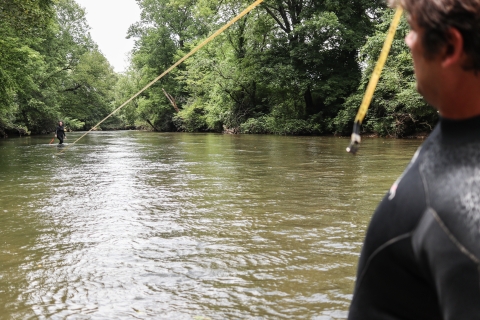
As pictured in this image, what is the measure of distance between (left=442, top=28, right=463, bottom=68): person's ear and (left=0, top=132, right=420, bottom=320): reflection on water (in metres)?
2.60

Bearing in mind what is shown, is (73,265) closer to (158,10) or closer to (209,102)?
(209,102)

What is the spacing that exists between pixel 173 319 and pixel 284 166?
867 centimetres

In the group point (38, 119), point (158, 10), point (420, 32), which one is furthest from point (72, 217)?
point (158, 10)

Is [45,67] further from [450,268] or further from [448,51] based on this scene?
[450,268]

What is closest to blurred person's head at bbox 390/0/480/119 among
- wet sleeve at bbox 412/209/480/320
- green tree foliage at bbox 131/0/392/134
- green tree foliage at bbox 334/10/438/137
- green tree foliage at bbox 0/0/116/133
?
wet sleeve at bbox 412/209/480/320

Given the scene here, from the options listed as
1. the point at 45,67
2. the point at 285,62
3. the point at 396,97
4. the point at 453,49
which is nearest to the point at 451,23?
the point at 453,49

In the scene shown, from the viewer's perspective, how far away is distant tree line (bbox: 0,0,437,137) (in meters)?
21.8

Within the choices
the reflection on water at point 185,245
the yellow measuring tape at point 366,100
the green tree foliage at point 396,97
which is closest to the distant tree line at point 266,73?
the green tree foliage at point 396,97

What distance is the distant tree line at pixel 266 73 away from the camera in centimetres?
2178

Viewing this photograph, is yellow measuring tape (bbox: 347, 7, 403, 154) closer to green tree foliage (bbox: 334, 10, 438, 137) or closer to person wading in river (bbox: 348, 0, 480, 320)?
person wading in river (bbox: 348, 0, 480, 320)

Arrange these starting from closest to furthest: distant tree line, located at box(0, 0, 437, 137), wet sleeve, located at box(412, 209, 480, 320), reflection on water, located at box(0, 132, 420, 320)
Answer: wet sleeve, located at box(412, 209, 480, 320), reflection on water, located at box(0, 132, 420, 320), distant tree line, located at box(0, 0, 437, 137)

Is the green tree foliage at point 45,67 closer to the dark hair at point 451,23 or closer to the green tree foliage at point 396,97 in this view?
the green tree foliage at point 396,97

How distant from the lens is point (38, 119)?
39344 mm

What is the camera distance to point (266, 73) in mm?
31281
